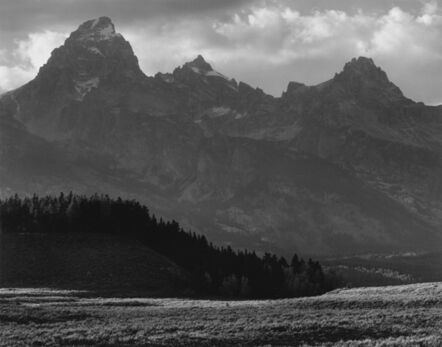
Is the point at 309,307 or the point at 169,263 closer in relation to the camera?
the point at 309,307

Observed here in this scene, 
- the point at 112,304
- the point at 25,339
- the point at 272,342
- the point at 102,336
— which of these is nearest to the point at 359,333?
the point at 272,342

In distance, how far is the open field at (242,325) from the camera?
60.7 m

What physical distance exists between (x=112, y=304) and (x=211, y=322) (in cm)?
2964

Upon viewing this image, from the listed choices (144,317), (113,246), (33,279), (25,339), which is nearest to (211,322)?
(144,317)

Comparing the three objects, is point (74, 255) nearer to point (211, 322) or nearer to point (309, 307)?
point (309, 307)

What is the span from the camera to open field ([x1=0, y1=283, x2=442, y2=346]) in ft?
199

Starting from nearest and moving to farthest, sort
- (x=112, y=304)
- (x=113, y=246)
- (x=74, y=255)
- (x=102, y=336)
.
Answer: (x=102, y=336), (x=112, y=304), (x=74, y=255), (x=113, y=246)

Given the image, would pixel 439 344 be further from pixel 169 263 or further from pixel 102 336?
pixel 169 263

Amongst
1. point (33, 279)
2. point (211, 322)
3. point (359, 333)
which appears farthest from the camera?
point (33, 279)

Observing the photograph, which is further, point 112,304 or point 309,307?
point 112,304

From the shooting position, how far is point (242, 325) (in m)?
68.2

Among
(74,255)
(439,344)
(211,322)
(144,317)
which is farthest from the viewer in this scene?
→ (74,255)

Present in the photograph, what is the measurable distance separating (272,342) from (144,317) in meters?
18.9

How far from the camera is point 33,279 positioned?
525 feet
